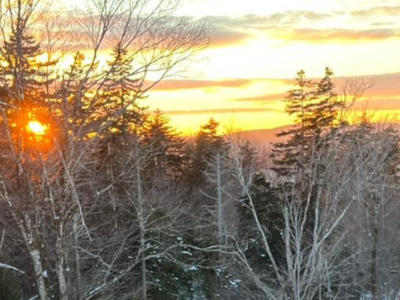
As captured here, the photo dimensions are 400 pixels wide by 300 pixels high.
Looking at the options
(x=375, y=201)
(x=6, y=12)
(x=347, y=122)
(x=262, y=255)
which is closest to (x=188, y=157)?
(x=262, y=255)

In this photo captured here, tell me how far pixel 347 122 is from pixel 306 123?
21.1 meters

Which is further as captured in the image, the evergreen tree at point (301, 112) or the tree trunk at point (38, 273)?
the evergreen tree at point (301, 112)

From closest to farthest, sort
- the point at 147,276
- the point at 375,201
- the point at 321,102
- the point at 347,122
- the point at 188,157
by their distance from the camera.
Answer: the point at 347,122
the point at 375,201
the point at 147,276
the point at 321,102
the point at 188,157

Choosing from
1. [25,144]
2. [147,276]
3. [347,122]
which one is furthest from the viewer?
[147,276]

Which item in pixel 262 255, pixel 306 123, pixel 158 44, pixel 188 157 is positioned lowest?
pixel 262 255

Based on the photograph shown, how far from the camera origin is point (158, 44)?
9.12 metres

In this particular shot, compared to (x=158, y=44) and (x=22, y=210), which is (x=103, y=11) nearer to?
(x=158, y=44)

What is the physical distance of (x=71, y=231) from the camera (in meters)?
9.09

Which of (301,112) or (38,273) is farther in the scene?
(301,112)

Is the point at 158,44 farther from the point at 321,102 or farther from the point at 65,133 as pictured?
the point at 321,102

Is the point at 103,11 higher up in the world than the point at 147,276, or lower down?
higher up

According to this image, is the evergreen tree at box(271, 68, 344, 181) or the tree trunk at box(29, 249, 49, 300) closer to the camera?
the tree trunk at box(29, 249, 49, 300)

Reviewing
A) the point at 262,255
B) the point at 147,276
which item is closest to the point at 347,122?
the point at 147,276

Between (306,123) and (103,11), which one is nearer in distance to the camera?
(103,11)
